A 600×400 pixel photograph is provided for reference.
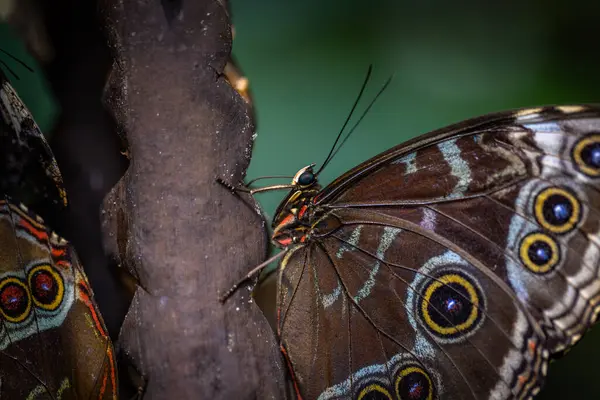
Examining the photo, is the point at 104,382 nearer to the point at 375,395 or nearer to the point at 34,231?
the point at 34,231

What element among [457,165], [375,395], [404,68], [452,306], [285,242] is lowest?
[375,395]

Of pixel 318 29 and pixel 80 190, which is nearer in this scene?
pixel 80 190

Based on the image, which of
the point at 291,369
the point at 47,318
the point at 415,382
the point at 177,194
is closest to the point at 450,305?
the point at 415,382

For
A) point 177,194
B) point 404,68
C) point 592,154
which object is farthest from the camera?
point 404,68

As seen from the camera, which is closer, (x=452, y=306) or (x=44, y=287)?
(x=44, y=287)

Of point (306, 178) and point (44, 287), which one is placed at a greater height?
point (306, 178)

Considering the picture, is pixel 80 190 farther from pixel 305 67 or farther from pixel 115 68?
pixel 305 67

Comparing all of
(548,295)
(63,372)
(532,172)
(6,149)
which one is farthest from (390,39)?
(63,372)
